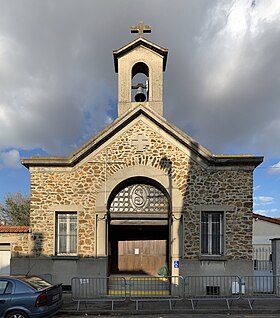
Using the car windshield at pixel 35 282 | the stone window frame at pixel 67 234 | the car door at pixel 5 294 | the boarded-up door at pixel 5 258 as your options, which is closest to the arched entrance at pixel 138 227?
the stone window frame at pixel 67 234

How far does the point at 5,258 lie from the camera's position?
1436cm

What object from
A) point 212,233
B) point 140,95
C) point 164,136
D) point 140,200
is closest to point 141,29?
point 140,95

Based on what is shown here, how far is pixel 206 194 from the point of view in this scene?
14.3 metres

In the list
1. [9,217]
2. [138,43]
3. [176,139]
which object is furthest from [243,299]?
[9,217]

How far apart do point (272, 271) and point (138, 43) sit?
1136 centimetres

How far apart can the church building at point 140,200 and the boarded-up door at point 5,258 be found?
0.58m

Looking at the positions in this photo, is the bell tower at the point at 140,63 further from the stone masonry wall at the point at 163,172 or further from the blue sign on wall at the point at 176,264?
the blue sign on wall at the point at 176,264

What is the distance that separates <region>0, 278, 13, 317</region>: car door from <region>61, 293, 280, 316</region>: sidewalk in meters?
2.70

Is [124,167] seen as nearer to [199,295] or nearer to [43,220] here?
[43,220]

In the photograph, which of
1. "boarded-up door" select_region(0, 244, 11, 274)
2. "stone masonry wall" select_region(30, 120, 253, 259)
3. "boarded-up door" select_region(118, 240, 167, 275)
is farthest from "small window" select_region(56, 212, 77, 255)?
"boarded-up door" select_region(118, 240, 167, 275)

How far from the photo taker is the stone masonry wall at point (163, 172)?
14039 mm

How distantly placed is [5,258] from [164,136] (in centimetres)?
825

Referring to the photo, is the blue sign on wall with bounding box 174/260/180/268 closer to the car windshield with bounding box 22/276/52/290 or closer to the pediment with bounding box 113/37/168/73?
the car windshield with bounding box 22/276/52/290

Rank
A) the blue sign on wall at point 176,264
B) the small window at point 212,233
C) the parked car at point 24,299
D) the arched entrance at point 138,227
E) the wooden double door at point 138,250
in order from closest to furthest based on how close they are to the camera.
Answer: the parked car at point 24,299 < the blue sign on wall at point 176,264 < the small window at point 212,233 < the arched entrance at point 138,227 < the wooden double door at point 138,250
